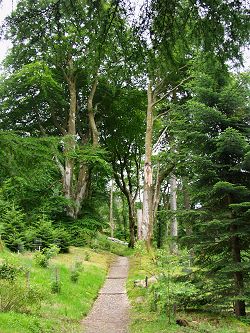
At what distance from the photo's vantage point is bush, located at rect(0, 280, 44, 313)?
Answer: 779cm

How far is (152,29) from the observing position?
531 centimetres

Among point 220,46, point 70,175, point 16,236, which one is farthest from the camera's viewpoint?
point 70,175

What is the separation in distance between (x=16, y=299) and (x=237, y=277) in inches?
213

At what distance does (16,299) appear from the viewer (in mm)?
7973

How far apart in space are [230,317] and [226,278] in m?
0.93

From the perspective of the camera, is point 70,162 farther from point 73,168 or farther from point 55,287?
point 55,287

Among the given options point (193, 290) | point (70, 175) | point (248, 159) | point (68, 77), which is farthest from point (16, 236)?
point (68, 77)

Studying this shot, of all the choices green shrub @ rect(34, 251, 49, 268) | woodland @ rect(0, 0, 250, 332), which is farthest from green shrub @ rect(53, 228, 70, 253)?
green shrub @ rect(34, 251, 49, 268)

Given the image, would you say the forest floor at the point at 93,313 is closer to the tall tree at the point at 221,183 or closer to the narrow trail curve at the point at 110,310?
the narrow trail curve at the point at 110,310

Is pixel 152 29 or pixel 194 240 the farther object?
pixel 194 240

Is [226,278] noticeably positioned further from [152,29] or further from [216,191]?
[152,29]

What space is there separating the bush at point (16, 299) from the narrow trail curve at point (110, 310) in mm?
1383

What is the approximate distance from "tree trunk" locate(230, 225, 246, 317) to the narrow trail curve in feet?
9.46

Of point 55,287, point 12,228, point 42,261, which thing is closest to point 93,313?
point 55,287
